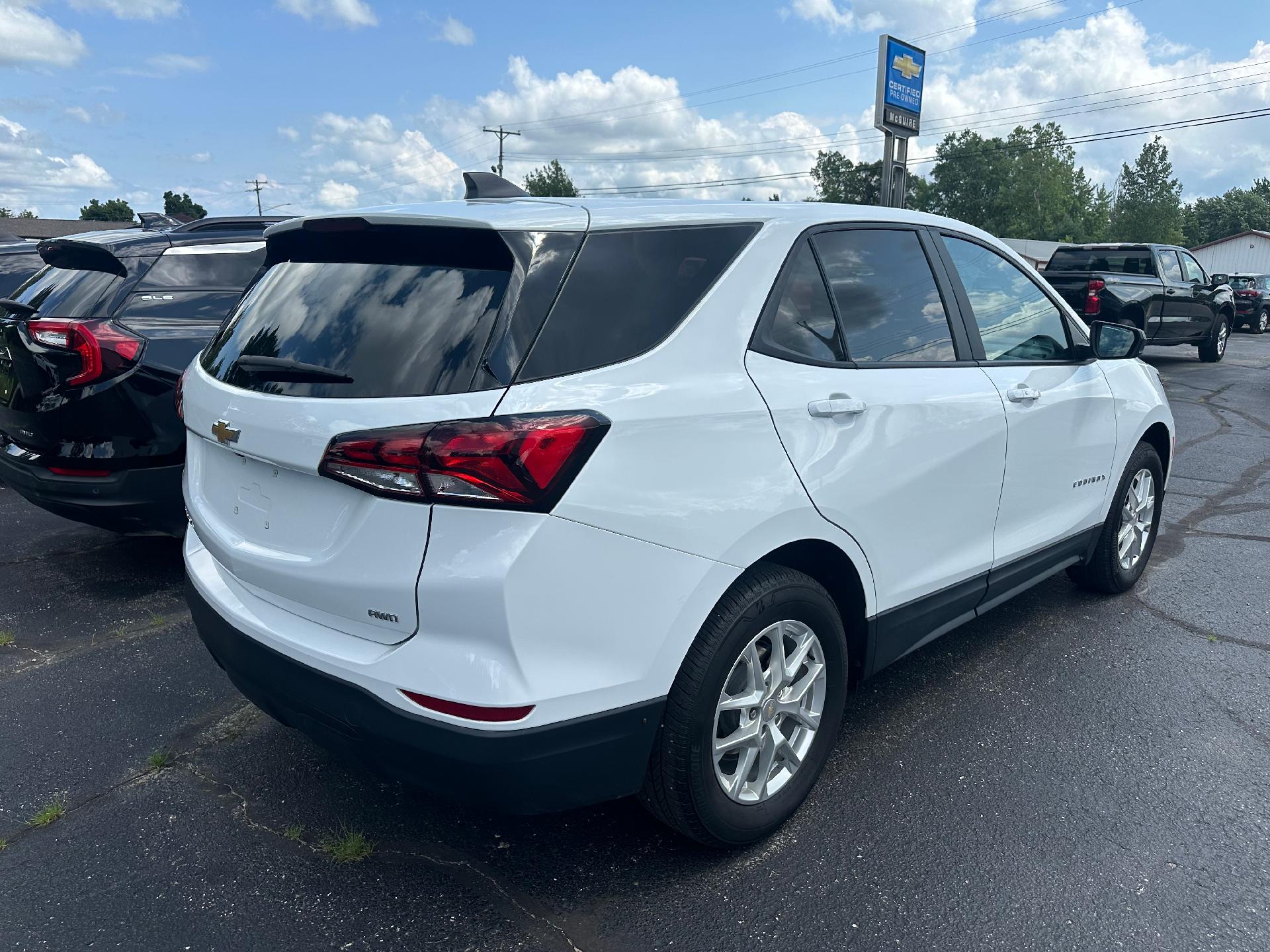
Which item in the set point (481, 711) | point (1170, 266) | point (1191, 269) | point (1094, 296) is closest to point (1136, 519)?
point (481, 711)

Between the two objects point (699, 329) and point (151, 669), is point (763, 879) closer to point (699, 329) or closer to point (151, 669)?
point (699, 329)

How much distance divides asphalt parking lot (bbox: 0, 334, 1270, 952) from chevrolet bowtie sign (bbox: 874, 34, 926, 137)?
13.2 metres

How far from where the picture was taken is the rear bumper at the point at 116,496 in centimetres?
439

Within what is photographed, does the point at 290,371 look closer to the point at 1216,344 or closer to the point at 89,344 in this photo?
the point at 89,344

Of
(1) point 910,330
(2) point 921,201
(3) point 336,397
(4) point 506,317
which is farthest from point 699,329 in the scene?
(2) point 921,201

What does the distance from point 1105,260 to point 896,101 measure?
439 cm

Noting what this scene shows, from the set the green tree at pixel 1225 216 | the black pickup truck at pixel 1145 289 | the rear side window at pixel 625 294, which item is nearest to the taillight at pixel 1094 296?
the black pickup truck at pixel 1145 289

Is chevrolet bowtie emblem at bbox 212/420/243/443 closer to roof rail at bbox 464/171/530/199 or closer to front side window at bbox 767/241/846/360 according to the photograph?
roof rail at bbox 464/171/530/199

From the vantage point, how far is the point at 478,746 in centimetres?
202

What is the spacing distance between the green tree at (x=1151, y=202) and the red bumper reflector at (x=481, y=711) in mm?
93300

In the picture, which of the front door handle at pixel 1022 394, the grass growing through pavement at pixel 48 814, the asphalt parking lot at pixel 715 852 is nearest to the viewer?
the asphalt parking lot at pixel 715 852

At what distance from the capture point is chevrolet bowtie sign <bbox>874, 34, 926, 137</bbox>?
15352 millimetres

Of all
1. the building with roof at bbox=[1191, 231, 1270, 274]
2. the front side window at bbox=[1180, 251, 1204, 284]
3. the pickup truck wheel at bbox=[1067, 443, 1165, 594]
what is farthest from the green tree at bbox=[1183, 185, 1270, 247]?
the pickup truck wheel at bbox=[1067, 443, 1165, 594]

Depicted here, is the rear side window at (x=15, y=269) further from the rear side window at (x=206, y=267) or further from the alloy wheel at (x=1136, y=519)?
the alloy wheel at (x=1136, y=519)
